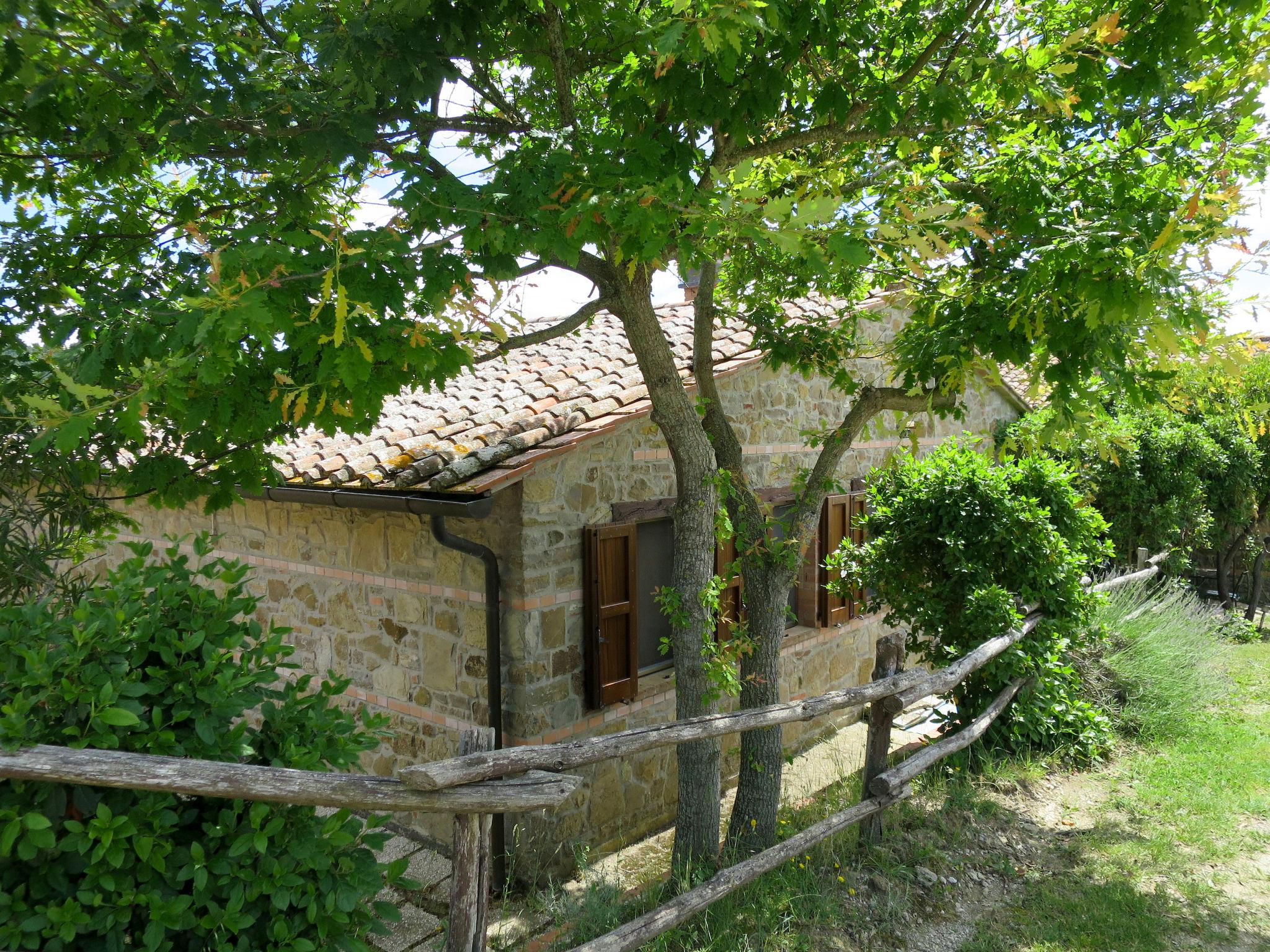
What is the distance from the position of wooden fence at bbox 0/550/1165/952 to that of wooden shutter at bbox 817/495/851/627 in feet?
10.4

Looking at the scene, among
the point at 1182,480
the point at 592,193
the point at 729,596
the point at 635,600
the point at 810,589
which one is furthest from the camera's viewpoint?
the point at 1182,480

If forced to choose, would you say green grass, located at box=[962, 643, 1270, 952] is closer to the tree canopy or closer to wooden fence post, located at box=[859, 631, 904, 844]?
wooden fence post, located at box=[859, 631, 904, 844]

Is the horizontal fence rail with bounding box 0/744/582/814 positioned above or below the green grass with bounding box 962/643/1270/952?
above

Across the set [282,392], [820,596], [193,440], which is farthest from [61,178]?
[820,596]

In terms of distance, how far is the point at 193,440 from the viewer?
335 cm

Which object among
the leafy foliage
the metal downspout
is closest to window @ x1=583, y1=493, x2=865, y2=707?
the metal downspout

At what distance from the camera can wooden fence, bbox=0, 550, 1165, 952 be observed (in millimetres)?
2205

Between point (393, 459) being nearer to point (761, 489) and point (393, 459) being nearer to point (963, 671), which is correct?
point (761, 489)

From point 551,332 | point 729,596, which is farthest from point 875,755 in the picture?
point 551,332

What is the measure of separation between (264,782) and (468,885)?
2.80ft

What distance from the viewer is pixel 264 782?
236cm

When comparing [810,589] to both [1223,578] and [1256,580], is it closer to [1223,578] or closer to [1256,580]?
[1223,578]

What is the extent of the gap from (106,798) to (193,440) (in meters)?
1.53

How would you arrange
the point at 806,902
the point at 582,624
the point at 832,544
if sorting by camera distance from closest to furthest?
the point at 806,902
the point at 582,624
the point at 832,544
